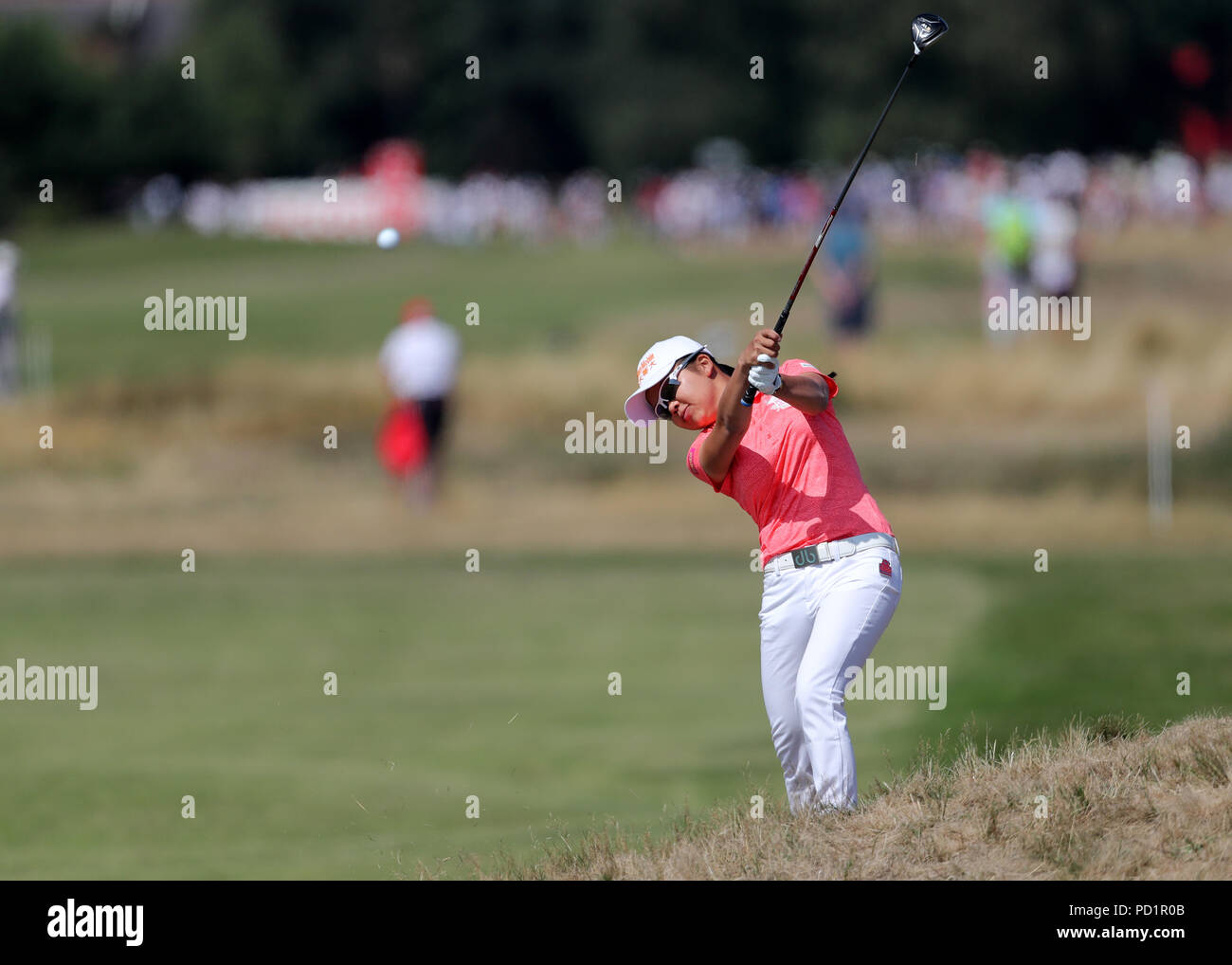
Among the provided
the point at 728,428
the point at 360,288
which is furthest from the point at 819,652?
the point at 360,288

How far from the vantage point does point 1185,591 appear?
19375mm

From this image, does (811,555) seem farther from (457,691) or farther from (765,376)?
(457,691)

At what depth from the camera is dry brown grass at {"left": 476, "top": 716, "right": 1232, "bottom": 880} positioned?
714 centimetres

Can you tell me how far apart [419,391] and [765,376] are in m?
18.4

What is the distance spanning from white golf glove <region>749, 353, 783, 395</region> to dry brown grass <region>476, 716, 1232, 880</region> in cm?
165

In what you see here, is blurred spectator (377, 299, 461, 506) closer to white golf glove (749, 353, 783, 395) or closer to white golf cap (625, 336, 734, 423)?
white golf cap (625, 336, 734, 423)

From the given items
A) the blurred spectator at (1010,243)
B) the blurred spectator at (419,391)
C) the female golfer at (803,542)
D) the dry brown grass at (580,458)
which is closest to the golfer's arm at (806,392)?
the female golfer at (803,542)

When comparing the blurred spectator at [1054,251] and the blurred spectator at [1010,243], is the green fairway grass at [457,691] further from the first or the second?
the blurred spectator at [1010,243]

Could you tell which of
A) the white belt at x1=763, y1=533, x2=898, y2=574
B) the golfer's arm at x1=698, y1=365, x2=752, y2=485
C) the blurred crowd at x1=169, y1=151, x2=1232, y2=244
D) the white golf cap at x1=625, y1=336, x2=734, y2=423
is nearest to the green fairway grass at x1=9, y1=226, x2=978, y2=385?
the blurred crowd at x1=169, y1=151, x2=1232, y2=244

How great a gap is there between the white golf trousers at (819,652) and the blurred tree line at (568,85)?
6604 centimetres

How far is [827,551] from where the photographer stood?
8070 mm

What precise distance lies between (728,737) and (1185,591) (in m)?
6.89

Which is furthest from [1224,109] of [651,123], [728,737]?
[728,737]
